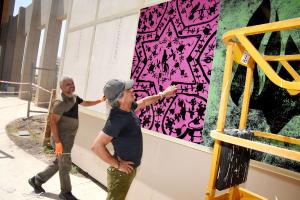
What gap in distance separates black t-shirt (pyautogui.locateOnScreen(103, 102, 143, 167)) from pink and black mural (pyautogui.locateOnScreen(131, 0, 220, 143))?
32.7 inches

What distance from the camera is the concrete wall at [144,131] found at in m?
2.59

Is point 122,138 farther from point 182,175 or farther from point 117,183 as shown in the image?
point 182,175

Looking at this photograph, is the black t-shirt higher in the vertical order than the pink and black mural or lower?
lower

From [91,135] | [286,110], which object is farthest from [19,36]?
[286,110]

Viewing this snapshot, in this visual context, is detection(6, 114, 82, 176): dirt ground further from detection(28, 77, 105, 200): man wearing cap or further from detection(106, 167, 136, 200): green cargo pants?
detection(106, 167, 136, 200): green cargo pants

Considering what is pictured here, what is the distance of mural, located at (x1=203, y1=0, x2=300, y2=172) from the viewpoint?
2.36 metres

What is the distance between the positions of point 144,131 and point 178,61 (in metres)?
1.18

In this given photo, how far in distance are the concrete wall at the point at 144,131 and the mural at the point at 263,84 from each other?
0.25 meters

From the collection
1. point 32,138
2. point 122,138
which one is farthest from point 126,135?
point 32,138

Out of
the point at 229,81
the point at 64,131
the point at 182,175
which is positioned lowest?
the point at 182,175

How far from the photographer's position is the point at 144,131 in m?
3.93

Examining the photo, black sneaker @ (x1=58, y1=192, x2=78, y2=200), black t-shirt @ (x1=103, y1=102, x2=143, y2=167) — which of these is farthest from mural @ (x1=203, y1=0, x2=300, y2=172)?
black sneaker @ (x1=58, y1=192, x2=78, y2=200)

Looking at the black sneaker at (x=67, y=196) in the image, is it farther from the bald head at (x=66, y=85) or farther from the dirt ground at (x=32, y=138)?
the bald head at (x=66, y=85)

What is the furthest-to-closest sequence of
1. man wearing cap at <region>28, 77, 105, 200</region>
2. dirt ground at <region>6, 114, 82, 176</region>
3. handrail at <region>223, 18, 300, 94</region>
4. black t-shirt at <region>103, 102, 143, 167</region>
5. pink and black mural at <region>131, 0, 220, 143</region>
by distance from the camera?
dirt ground at <region>6, 114, 82, 176</region>, man wearing cap at <region>28, 77, 105, 200</region>, pink and black mural at <region>131, 0, 220, 143</region>, black t-shirt at <region>103, 102, 143, 167</region>, handrail at <region>223, 18, 300, 94</region>
